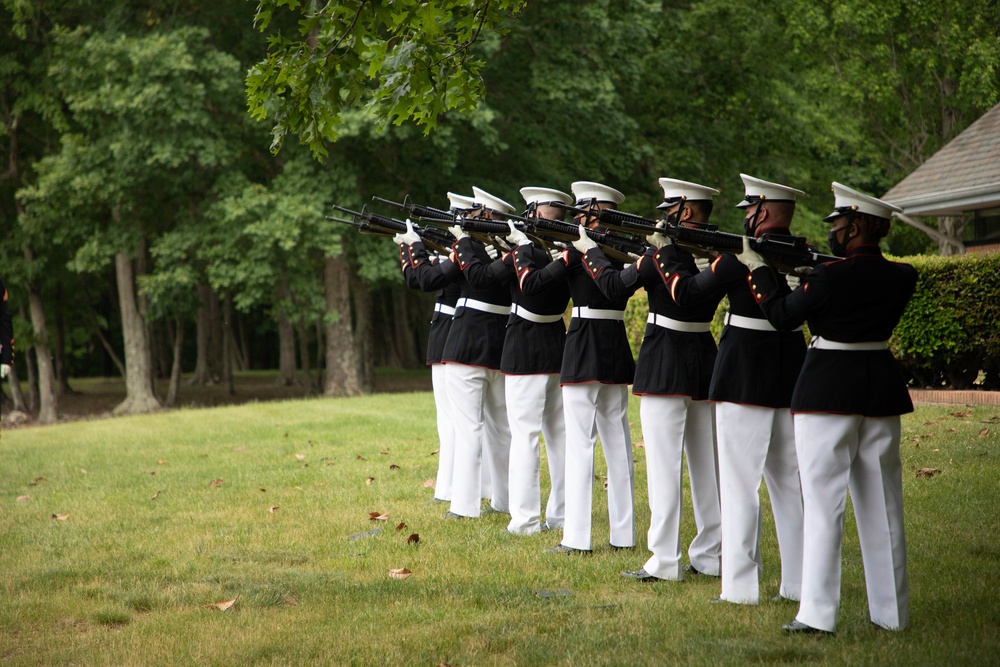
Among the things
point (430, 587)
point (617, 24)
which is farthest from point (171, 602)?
point (617, 24)

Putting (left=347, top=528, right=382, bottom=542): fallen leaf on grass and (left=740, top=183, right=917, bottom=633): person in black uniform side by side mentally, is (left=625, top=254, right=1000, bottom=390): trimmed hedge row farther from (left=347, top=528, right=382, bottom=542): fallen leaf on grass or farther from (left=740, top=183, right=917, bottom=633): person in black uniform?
(left=347, top=528, right=382, bottom=542): fallen leaf on grass

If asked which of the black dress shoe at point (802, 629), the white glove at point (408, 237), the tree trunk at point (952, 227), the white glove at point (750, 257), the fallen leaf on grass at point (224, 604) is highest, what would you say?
the tree trunk at point (952, 227)

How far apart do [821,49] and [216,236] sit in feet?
49.5

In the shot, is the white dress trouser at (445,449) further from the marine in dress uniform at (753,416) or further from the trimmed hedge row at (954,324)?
the trimmed hedge row at (954,324)

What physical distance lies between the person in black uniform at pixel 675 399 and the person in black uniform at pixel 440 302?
2.45 meters

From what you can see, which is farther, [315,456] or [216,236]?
[216,236]

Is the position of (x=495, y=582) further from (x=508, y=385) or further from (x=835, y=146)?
(x=835, y=146)

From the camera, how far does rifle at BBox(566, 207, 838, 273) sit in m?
5.56

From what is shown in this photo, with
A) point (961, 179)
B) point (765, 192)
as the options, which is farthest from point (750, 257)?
point (961, 179)

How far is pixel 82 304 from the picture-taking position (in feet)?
105

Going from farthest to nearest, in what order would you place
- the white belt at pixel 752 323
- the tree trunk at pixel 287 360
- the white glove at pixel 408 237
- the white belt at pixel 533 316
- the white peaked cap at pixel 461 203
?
the tree trunk at pixel 287 360
the white glove at pixel 408 237
the white peaked cap at pixel 461 203
the white belt at pixel 533 316
the white belt at pixel 752 323

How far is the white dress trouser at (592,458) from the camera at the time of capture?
7.25 m

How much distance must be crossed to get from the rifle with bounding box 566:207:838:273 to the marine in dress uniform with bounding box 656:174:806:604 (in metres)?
0.13

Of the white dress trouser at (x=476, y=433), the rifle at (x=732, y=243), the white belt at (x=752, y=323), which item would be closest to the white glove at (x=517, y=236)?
the rifle at (x=732, y=243)
